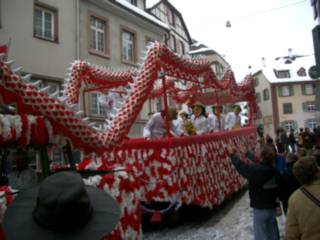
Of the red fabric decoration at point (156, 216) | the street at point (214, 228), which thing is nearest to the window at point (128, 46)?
the street at point (214, 228)

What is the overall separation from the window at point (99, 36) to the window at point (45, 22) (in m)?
1.80

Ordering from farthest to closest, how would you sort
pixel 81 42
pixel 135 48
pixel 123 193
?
pixel 135 48, pixel 81 42, pixel 123 193

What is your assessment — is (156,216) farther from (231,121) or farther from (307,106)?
(307,106)

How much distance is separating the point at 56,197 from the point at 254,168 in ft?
9.53

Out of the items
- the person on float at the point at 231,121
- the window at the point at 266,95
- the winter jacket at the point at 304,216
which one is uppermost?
the window at the point at 266,95

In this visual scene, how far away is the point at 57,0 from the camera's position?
1238 centimetres

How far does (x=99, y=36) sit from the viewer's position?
47.8 ft

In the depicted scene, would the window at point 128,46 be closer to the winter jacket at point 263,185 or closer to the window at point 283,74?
the winter jacket at point 263,185

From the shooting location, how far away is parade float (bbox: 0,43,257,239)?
279cm

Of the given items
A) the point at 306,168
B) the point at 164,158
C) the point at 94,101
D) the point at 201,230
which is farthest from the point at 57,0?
the point at 306,168

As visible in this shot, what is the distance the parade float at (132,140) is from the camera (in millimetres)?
2785

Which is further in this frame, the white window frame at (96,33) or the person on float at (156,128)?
the white window frame at (96,33)

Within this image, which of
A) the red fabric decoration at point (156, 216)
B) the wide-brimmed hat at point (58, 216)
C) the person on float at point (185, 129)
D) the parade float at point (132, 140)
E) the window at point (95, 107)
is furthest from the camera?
the window at point (95, 107)

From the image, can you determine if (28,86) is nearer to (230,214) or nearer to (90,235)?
(90,235)
